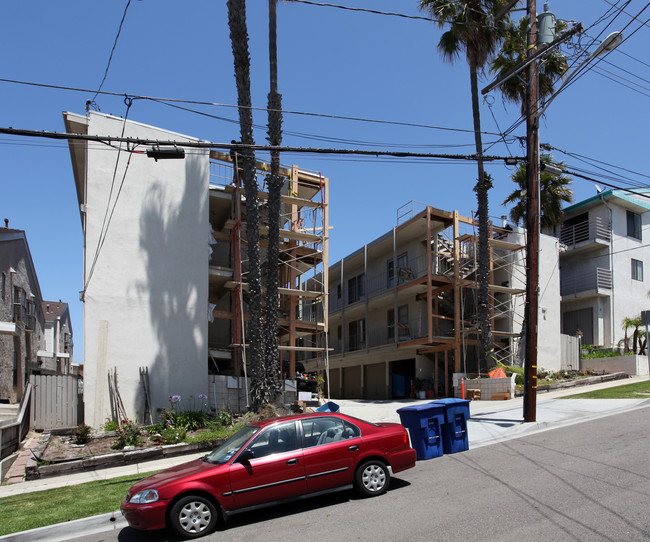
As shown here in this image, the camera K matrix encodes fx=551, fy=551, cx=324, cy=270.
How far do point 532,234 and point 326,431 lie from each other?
7.73 meters

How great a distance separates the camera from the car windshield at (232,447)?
734 centimetres

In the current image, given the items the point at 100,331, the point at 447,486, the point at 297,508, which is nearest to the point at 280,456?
the point at 297,508

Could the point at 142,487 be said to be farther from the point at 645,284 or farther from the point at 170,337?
the point at 645,284

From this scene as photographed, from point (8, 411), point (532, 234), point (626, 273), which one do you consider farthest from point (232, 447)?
point (626, 273)

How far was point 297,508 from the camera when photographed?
24.6 ft

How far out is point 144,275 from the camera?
59.6 ft

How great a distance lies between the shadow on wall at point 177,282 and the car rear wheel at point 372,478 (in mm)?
11491

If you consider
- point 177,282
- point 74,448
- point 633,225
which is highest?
point 633,225

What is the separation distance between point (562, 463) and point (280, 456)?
436 cm

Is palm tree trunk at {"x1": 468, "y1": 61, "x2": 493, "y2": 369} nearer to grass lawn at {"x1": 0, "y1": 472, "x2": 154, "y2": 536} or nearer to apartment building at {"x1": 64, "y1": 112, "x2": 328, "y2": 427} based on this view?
apartment building at {"x1": 64, "y1": 112, "x2": 328, "y2": 427}

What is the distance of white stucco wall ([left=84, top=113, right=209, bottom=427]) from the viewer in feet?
56.2

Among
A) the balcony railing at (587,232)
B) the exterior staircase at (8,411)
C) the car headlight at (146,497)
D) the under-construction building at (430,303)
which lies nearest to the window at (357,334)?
the under-construction building at (430,303)

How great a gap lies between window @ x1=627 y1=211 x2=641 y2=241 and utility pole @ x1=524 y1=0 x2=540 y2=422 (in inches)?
799

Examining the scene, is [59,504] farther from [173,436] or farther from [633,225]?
[633,225]
